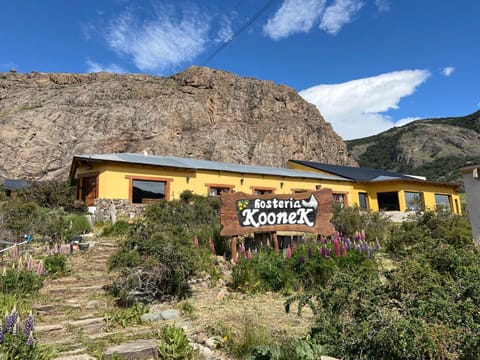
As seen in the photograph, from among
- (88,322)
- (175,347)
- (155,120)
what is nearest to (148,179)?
(88,322)

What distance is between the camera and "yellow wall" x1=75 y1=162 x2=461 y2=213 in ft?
58.2

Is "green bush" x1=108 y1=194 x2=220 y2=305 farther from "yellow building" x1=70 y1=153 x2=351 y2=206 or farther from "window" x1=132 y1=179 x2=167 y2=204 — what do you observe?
"window" x1=132 y1=179 x2=167 y2=204

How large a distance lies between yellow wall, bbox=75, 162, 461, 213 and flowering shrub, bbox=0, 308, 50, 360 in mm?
14740

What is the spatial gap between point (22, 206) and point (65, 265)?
647cm

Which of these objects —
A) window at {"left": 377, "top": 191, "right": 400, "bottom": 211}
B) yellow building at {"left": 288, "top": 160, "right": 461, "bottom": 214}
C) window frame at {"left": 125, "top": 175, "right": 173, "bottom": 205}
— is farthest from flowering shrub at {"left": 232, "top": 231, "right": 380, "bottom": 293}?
window at {"left": 377, "top": 191, "right": 400, "bottom": 211}

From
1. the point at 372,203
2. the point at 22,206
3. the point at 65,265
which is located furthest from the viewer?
the point at 372,203

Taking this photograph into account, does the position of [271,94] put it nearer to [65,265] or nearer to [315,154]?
[315,154]

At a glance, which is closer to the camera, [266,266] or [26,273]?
[26,273]

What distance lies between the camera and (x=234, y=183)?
872 inches

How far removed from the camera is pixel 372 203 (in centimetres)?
2795

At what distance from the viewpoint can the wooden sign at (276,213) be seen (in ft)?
28.8

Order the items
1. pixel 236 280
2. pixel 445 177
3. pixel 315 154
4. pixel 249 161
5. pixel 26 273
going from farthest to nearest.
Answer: pixel 445 177
pixel 315 154
pixel 249 161
pixel 236 280
pixel 26 273

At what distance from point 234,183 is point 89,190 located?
9.45 m

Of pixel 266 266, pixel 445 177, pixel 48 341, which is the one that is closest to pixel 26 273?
pixel 48 341
